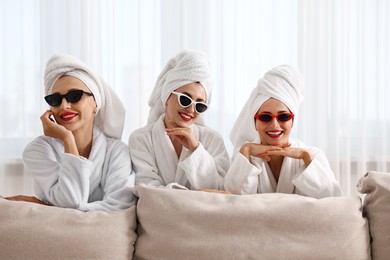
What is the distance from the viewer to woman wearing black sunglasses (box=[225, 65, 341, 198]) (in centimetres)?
201

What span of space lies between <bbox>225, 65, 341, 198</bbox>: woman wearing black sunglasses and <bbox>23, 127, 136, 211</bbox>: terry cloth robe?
0.40m

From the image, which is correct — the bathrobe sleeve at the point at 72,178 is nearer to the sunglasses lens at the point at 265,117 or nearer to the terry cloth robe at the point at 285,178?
the terry cloth robe at the point at 285,178

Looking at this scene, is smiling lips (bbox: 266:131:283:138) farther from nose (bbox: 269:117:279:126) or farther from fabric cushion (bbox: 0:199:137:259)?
fabric cushion (bbox: 0:199:137:259)

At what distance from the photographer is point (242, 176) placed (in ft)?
6.61

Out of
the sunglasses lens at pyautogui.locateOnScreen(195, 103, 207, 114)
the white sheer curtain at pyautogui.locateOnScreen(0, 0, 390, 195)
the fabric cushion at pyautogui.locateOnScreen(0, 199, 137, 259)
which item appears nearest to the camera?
the fabric cushion at pyautogui.locateOnScreen(0, 199, 137, 259)

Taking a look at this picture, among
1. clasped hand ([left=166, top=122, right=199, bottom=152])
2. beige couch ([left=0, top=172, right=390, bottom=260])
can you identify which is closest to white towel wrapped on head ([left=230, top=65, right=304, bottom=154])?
clasped hand ([left=166, top=122, right=199, bottom=152])

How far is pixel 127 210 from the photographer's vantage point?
1.90 m

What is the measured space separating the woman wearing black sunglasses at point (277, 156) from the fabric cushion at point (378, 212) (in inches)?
5.6

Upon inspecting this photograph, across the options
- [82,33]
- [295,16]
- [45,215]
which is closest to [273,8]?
[295,16]

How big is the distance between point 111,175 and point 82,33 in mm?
978

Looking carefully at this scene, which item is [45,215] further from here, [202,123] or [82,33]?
[82,33]

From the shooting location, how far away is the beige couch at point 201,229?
1.76 metres

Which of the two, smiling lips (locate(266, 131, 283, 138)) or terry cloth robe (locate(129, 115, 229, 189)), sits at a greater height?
smiling lips (locate(266, 131, 283, 138))

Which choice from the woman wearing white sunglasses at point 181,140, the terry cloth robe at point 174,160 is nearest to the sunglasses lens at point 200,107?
the woman wearing white sunglasses at point 181,140
